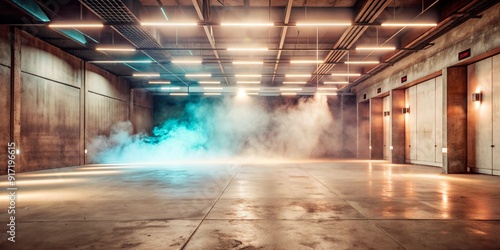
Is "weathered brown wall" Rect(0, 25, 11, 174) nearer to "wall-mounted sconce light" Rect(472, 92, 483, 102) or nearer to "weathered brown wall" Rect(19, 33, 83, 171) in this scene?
"weathered brown wall" Rect(19, 33, 83, 171)

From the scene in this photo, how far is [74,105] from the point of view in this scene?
583 inches

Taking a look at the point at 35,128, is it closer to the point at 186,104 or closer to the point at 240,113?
the point at 186,104

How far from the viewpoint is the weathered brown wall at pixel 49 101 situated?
1090 cm

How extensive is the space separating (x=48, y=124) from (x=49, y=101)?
3.15 ft

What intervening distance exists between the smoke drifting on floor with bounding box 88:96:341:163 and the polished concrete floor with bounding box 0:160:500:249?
1743 cm

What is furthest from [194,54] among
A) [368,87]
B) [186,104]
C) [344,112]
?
[344,112]

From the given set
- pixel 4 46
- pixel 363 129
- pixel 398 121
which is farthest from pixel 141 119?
pixel 398 121

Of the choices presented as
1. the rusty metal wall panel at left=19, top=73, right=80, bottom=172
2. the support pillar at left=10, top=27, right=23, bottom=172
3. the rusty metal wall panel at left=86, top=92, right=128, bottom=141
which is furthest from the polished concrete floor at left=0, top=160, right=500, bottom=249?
the rusty metal wall panel at left=86, top=92, right=128, bottom=141

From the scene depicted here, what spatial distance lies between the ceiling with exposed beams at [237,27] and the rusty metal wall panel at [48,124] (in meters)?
1.88

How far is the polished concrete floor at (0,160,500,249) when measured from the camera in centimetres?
340

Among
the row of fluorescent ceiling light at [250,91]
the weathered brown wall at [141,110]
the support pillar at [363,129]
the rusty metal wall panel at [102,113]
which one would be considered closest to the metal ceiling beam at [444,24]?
the support pillar at [363,129]

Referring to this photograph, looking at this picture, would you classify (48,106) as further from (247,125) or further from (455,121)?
(455,121)

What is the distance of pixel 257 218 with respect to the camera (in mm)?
4461

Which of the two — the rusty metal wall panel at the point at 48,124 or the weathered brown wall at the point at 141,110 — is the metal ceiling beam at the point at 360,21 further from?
the weathered brown wall at the point at 141,110
